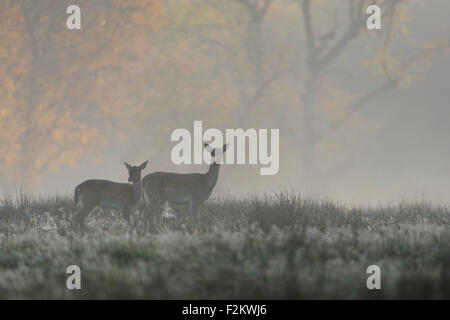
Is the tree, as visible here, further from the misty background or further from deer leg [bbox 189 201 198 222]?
deer leg [bbox 189 201 198 222]

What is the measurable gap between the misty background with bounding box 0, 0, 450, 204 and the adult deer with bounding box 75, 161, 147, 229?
36.0 feet

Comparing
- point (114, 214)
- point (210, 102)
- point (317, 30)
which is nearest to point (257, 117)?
point (210, 102)

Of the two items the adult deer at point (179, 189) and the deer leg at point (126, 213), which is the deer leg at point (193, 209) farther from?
the deer leg at point (126, 213)

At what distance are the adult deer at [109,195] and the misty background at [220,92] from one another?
11.0 m

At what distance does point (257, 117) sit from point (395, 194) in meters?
13.3

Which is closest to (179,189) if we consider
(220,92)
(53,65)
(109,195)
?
(109,195)

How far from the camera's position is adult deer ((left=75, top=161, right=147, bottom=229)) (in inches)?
490

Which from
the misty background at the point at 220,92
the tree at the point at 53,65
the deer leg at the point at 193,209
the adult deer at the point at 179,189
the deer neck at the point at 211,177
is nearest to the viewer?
the deer leg at the point at 193,209

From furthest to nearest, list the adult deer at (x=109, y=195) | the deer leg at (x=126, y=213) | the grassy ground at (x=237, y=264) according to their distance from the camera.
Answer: the deer leg at (x=126, y=213), the adult deer at (x=109, y=195), the grassy ground at (x=237, y=264)

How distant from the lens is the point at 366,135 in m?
48.7

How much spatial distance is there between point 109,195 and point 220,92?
23820 mm

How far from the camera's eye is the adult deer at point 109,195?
12445 mm

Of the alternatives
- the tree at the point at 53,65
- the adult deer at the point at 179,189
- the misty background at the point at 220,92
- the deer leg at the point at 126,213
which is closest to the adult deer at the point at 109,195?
the deer leg at the point at 126,213

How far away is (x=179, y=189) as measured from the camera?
13.5m
